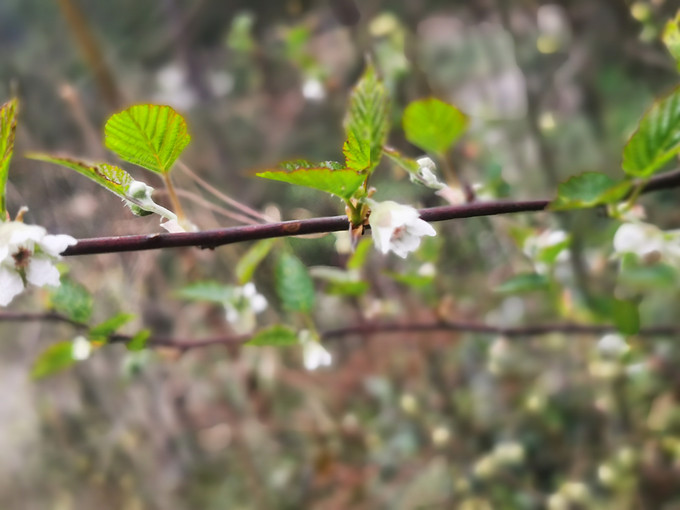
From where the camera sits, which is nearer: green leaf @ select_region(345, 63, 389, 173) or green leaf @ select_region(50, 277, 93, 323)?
green leaf @ select_region(345, 63, 389, 173)

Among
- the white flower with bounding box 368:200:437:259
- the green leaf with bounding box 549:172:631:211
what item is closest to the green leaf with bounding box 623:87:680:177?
the green leaf with bounding box 549:172:631:211

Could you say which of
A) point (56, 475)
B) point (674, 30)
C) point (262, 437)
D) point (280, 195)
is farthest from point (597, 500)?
point (56, 475)

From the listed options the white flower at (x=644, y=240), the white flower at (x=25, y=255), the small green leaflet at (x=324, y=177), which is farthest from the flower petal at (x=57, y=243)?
the white flower at (x=644, y=240)

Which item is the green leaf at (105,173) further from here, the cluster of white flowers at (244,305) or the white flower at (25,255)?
the cluster of white flowers at (244,305)

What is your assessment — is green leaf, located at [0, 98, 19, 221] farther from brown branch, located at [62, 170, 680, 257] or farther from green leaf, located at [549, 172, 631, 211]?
green leaf, located at [549, 172, 631, 211]

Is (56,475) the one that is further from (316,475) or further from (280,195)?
(280,195)

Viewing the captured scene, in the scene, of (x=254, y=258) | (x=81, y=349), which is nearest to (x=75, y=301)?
(x=81, y=349)

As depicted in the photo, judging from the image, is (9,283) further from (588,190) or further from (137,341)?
(588,190)
